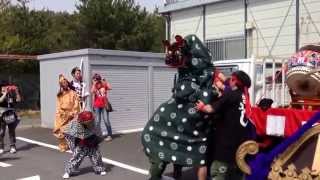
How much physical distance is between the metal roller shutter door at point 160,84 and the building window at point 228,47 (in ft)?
5.59

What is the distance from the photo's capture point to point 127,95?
13.5 metres

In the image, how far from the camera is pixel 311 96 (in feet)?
16.4

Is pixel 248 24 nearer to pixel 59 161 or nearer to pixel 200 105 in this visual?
pixel 59 161

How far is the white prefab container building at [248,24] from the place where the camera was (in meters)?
A: 13.1

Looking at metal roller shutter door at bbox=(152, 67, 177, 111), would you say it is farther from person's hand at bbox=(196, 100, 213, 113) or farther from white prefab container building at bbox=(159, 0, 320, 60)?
person's hand at bbox=(196, 100, 213, 113)

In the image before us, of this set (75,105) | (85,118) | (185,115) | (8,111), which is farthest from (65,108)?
(185,115)

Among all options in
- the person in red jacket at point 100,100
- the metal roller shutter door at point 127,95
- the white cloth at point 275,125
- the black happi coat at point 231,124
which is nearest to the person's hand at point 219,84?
the black happi coat at point 231,124

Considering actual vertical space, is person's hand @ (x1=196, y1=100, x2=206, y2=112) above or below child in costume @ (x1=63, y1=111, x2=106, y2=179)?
above

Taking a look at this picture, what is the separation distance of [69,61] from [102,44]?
1692cm

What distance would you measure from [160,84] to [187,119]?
8695mm

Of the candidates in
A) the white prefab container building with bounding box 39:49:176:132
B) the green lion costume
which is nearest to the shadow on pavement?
the white prefab container building with bounding box 39:49:176:132

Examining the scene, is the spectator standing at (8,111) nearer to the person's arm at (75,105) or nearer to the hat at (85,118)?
the person's arm at (75,105)

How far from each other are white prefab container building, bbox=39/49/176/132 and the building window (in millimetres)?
1740

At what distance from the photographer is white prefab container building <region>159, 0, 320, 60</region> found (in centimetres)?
1312
